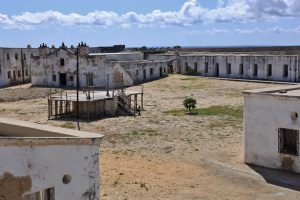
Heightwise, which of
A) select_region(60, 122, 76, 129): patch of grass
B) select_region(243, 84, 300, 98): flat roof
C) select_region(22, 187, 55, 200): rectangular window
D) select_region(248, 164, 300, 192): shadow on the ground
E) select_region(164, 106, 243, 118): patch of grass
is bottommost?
select_region(248, 164, 300, 192): shadow on the ground

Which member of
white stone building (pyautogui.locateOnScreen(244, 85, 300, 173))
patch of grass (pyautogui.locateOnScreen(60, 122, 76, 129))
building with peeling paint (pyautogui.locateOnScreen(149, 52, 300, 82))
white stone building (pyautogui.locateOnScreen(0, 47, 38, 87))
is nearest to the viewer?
white stone building (pyautogui.locateOnScreen(244, 85, 300, 173))

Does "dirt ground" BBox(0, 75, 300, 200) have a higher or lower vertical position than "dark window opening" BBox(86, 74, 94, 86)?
lower

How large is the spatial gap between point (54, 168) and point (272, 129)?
11.1 metres

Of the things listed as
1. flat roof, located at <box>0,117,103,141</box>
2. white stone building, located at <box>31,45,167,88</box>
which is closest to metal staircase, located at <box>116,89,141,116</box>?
white stone building, located at <box>31,45,167,88</box>

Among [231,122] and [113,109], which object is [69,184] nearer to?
[231,122]

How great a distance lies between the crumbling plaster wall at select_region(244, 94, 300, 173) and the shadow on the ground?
314 millimetres

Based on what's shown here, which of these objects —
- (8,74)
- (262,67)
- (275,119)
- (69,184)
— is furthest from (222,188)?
(8,74)

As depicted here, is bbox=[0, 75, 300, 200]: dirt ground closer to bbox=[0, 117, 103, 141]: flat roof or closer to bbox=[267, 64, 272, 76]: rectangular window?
bbox=[0, 117, 103, 141]: flat roof

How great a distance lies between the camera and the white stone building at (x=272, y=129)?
17578 millimetres

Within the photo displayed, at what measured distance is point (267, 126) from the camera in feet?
60.4

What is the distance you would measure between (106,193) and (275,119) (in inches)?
277

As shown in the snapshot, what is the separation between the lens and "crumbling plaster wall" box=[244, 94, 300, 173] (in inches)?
695

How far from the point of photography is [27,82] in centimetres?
5644

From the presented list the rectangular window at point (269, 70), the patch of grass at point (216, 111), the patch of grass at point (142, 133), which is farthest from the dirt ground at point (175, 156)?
the rectangular window at point (269, 70)
